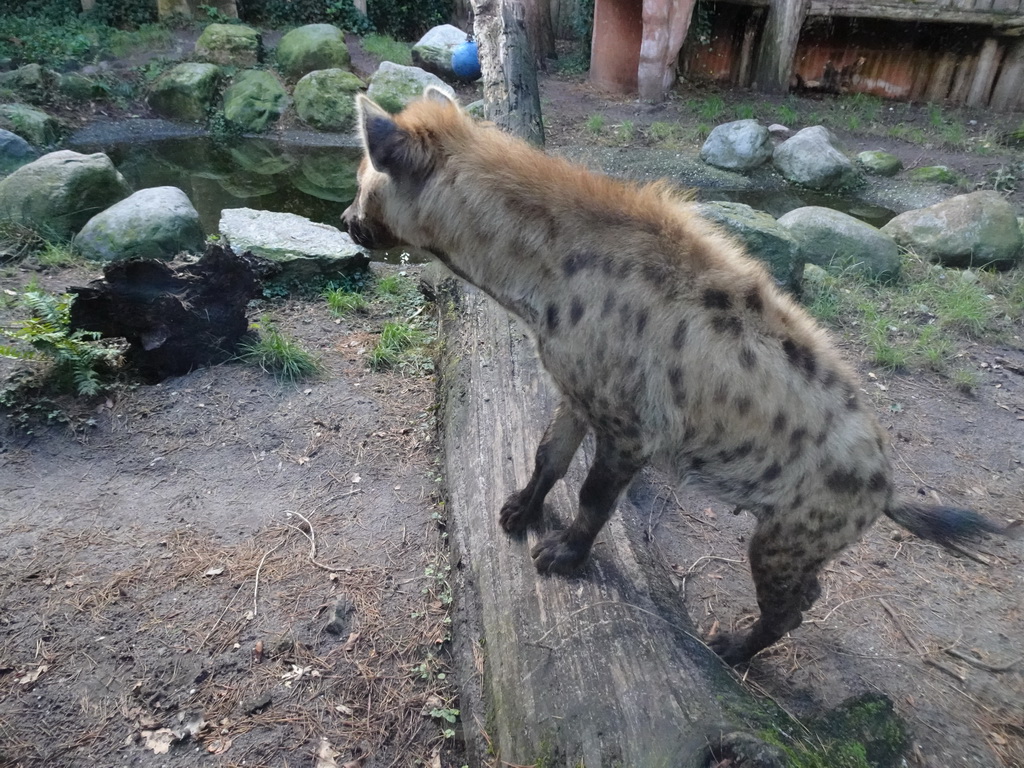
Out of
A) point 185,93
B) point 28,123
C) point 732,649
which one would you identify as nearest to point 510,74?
point 732,649

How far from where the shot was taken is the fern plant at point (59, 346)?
150 inches

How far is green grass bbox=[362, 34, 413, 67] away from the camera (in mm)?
12789

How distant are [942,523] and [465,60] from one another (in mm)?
11578

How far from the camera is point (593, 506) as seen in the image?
2715 millimetres

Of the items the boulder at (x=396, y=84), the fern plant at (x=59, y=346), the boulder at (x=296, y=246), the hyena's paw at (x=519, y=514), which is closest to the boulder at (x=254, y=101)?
the boulder at (x=396, y=84)

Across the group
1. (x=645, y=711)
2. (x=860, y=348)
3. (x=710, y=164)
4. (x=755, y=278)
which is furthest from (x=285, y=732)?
(x=710, y=164)

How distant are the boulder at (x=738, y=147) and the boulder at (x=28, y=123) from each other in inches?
345

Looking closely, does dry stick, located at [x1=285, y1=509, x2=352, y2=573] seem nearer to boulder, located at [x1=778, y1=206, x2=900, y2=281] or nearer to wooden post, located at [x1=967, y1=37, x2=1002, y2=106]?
boulder, located at [x1=778, y1=206, x2=900, y2=281]

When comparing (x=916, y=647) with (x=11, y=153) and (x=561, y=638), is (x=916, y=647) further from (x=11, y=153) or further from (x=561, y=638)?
(x=11, y=153)

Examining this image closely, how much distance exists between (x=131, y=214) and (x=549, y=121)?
22.6ft

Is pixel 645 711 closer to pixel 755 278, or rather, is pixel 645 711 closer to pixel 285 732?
pixel 285 732

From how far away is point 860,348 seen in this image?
5.22m

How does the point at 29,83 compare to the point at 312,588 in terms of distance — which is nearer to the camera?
the point at 312,588

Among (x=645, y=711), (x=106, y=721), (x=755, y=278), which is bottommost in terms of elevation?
Result: (x=106, y=721)
